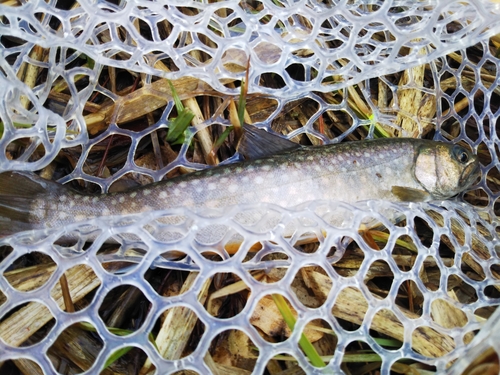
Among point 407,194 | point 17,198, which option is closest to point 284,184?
point 407,194

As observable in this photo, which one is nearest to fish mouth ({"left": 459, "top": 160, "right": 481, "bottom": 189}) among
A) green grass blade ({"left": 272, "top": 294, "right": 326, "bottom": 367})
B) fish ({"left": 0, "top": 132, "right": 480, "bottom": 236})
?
fish ({"left": 0, "top": 132, "right": 480, "bottom": 236})

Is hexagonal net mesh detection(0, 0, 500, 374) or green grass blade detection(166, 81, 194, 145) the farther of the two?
green grass blade detection(166, 81, 194, 145)

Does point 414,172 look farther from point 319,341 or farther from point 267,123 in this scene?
point 319,341

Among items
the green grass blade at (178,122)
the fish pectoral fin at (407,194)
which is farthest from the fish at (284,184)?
the green grass blade at (178,122)

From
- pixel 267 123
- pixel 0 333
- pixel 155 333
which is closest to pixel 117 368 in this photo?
pixel 155 333

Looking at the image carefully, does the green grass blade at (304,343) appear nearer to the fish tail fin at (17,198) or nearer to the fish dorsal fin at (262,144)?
the fish dorsal fin at (262,144)

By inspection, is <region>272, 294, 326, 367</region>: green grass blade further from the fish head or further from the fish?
the fish head

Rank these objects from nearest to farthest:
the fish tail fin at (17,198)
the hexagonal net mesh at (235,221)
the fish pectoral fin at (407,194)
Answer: the hexagonal net mesh at (235,221) → the fish tail fin at (17,198) → the fish pectoral fin at (407,194)
